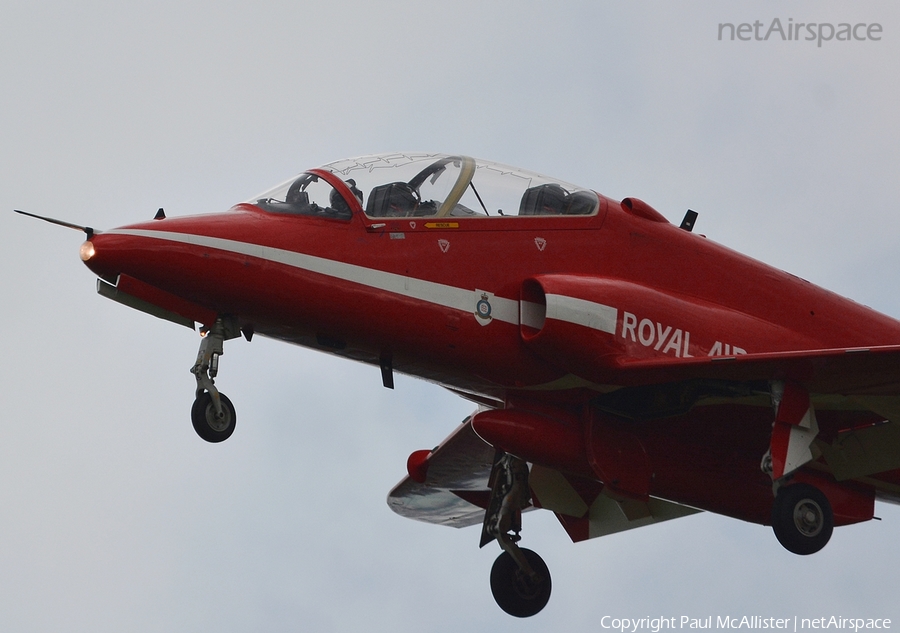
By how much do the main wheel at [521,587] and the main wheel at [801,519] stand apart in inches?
164

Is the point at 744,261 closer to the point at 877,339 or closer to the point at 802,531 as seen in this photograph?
the point at 877,339

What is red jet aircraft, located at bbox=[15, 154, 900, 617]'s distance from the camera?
1633 centimetres

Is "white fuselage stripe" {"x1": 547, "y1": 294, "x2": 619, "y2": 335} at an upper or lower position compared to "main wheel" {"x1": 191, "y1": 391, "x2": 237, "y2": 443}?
upper

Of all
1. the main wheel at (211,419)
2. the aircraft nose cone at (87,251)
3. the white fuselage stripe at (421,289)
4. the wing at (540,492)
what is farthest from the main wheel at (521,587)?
the aircraft nose cone at (87,251)

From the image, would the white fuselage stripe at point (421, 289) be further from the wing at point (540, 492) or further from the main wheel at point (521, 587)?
the main wheel at point (521, 587)

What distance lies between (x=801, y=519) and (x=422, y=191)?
605cm

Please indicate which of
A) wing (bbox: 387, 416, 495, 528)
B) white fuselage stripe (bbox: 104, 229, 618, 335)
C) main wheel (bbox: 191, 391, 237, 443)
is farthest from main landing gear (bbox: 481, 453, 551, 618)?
main wheel (bbox: 191, 391, 237, 443)

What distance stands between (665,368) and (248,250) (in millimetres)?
5109

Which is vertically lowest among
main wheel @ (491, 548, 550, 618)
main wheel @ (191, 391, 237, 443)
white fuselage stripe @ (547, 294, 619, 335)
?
main wheel @ (491, 548, 550, 618)

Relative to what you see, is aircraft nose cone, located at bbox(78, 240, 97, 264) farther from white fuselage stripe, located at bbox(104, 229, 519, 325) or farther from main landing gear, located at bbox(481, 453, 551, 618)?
main landing gear, located at bbox(481, 453, 551, 618)

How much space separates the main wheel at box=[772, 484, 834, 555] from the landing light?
28.0ft

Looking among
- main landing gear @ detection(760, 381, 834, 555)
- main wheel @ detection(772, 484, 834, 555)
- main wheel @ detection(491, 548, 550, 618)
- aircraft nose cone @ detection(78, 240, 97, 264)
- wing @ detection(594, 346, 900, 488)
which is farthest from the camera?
main wheel @ detection(491, 548, 550, 618)

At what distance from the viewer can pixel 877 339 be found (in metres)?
19.5

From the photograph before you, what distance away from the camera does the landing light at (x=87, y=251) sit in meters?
15.7
